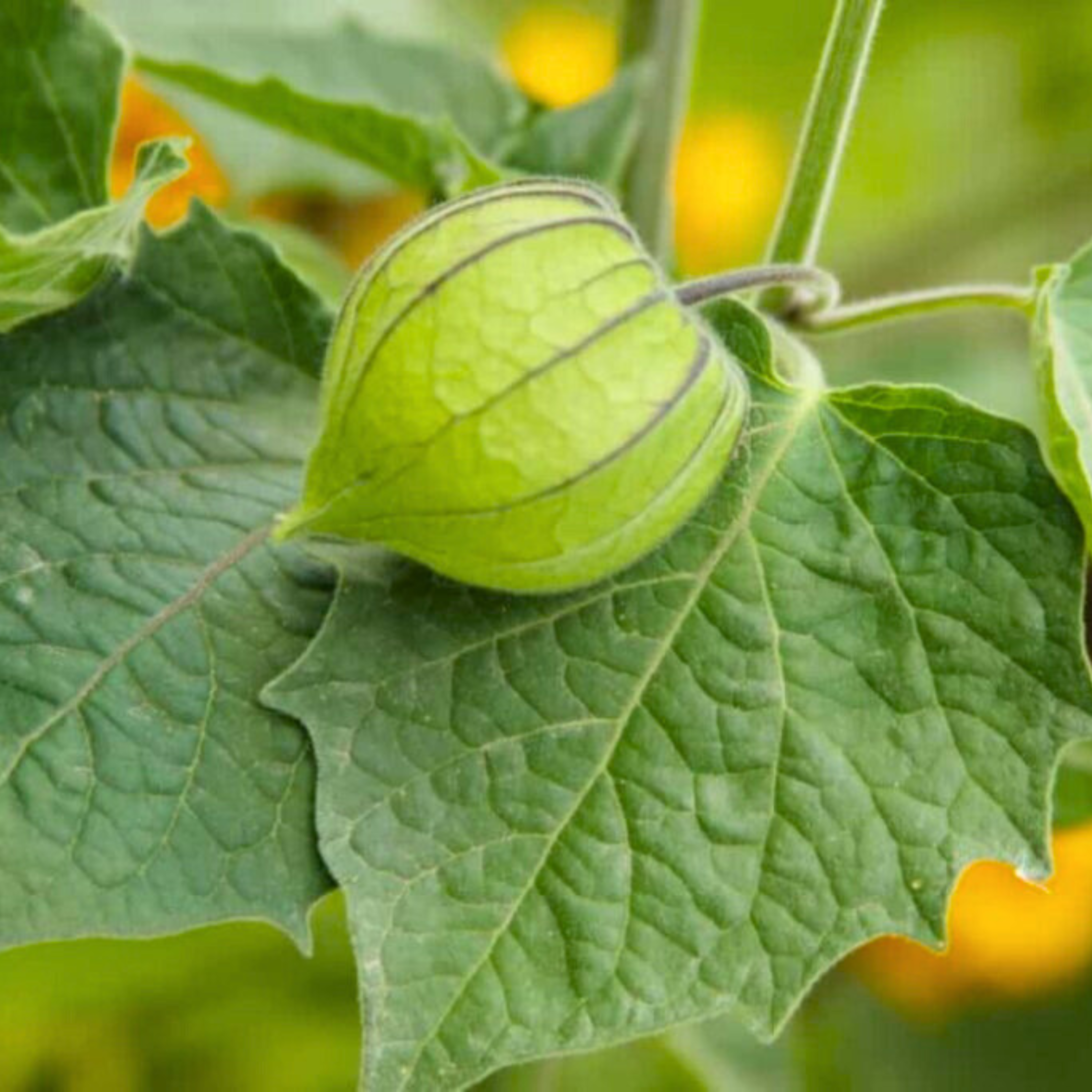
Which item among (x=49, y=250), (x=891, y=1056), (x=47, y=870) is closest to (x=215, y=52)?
(x=49, y=250)

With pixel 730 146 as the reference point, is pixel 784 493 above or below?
above

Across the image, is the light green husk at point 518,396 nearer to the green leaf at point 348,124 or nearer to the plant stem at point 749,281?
the plant stem at point 749,281

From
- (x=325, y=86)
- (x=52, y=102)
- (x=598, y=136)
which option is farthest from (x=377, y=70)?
(x=52, y=102)

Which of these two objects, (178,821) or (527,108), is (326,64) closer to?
(527,108)

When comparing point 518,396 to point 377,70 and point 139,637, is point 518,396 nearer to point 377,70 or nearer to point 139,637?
point 139,637

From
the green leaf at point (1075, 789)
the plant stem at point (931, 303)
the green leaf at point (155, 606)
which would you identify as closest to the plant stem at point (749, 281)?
the plant stem at point (931, 303)

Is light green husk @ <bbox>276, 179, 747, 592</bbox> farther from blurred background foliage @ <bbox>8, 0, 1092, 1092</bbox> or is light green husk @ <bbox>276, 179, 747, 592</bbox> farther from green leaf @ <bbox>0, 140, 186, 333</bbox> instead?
blurred background foliage @ <bbox>8, 0, 1092, 1092</bbox>
